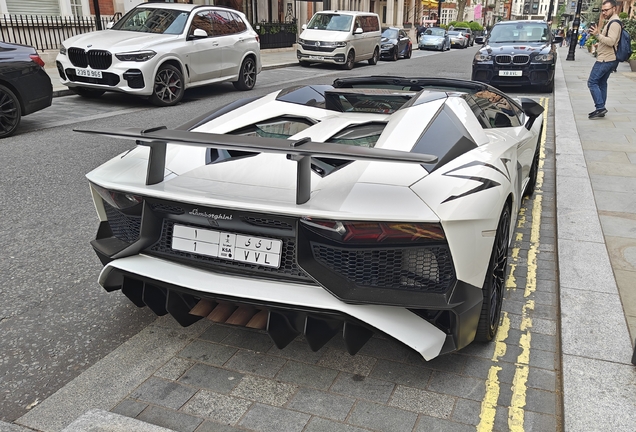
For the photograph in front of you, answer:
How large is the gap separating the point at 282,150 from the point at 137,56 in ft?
29.7

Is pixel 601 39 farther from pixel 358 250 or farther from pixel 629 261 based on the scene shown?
pixel 358 250

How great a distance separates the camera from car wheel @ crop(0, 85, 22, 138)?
7898 mm

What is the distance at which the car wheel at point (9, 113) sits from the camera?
25.9 ft

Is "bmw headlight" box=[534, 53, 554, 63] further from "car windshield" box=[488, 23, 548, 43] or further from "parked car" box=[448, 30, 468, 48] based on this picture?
"parked car" box=[448, 30, 468, 48]

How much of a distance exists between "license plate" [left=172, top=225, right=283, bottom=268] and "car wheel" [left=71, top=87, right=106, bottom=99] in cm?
986

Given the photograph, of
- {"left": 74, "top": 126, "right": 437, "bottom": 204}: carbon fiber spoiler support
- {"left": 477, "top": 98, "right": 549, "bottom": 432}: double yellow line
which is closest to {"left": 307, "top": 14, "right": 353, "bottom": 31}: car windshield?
{"left": 477, "top": 98, "right": 549, "bottom": 432}: double yellow line

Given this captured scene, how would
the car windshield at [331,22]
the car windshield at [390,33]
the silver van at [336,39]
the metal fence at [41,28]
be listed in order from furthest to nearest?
the car windshield at [390,33] → the car windshield at [331,22] → the silver van at [336,39] → the metal fence at [41,28]

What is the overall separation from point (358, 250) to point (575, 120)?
896 centimetres

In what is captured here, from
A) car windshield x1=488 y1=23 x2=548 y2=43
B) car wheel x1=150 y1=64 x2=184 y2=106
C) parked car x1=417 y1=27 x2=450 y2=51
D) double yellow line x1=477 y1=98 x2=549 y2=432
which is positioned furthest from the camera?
parked car x1=417 y1=27 x2=450 y2=51

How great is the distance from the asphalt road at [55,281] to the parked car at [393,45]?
20.5 metres

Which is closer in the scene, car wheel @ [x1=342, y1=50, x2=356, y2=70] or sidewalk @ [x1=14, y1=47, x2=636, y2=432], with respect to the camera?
sidewalk @ [x1=14, y1=47, x2=636, y2=432]

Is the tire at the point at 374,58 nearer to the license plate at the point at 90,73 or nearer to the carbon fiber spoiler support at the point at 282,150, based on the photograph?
the license plate at the point at 90,73

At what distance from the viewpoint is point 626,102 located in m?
12.3

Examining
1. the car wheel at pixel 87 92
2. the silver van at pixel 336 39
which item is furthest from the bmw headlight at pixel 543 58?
the car wheel at pixel 87 92
